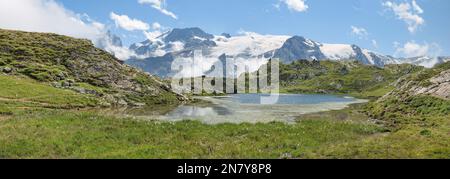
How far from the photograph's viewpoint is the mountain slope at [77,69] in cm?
11512

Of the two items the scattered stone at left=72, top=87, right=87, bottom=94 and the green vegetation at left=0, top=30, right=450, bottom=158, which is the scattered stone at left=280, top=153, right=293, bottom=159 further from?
the scattered stone at left=72, top=87, right=87, bottom=94

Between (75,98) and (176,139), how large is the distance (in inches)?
2616

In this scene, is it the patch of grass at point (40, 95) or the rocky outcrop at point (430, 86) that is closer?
the rocky outcrop at point (430, 86)

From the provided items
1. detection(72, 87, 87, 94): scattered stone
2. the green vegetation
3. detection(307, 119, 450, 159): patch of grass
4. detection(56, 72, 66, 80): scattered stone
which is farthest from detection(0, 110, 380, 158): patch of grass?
detection(56, 72, 66, 80): scattered stone

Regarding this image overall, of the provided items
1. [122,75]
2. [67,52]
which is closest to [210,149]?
[122,75]

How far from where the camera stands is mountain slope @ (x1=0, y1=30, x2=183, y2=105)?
11512cm

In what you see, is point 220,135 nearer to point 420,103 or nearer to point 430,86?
point 420,103

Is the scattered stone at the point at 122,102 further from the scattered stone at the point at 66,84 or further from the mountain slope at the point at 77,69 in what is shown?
the scattered stone at the point at 66,84

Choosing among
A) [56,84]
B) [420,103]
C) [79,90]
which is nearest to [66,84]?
[56,84]

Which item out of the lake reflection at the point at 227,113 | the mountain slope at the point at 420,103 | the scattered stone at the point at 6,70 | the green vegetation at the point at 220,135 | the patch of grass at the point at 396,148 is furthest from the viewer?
the scattered stone at the point at 6,70

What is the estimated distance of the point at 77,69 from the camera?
131750 mm

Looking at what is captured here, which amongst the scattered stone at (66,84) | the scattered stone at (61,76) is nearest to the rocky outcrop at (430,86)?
the scattered stone at (66,84)
